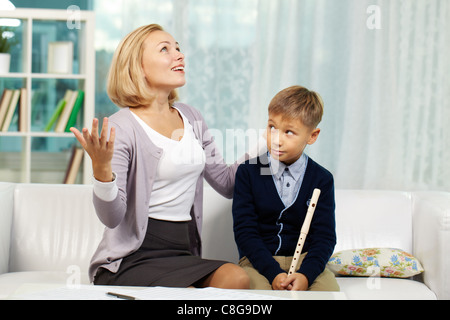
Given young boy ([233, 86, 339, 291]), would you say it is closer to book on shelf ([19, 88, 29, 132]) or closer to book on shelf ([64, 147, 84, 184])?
book on shelf ([64, 147, 84, 184])

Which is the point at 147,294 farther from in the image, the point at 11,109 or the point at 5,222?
the point at 11,109

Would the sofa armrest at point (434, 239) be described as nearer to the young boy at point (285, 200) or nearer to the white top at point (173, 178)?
the young boy at point (285, 200)

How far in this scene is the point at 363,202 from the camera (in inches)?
78.7

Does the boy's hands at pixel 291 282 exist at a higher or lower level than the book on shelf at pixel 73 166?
lower

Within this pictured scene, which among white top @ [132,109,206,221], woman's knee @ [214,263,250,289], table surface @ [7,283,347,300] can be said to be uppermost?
white top @ [132,109,206,221]

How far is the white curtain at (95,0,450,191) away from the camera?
2.85 metres

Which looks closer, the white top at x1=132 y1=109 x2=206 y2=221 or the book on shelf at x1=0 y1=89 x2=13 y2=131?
the white top at x1=132 y1=109 x2=206 y2=221

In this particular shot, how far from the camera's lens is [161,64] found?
153 cm

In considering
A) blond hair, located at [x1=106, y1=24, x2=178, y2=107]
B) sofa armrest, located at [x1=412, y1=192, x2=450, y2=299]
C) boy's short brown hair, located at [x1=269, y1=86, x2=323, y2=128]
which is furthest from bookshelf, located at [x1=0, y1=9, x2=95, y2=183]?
sofa armrest, located at [x1=412, y1=192, x2=450, y2=299]

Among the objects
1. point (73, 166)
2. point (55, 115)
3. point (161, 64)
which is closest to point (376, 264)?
point (161, 64)

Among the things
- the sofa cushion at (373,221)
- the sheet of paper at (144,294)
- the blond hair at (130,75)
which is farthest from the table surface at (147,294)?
the sofa cushion at (373,221)

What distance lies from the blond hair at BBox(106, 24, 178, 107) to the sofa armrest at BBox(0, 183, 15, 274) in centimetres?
60

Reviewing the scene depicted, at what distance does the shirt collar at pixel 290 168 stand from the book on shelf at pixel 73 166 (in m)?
1.60

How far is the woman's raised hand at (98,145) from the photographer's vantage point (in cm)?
111
